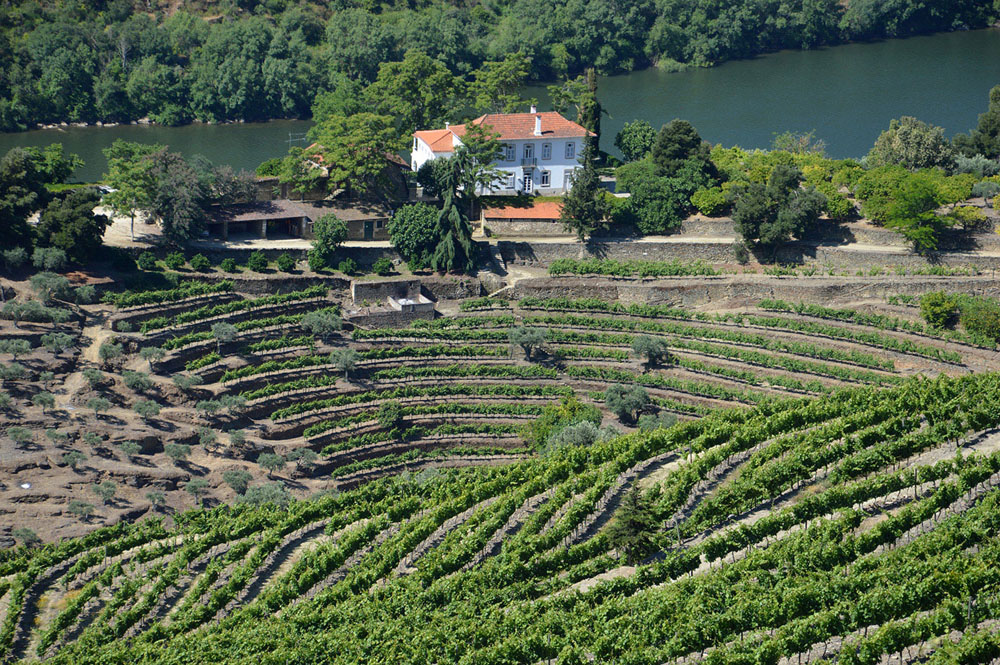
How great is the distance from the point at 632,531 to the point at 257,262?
33.1 meters

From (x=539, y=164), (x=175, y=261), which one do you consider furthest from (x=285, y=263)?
(x=539, y=164)

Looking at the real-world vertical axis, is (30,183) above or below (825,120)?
below

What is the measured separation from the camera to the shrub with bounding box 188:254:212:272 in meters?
66.1

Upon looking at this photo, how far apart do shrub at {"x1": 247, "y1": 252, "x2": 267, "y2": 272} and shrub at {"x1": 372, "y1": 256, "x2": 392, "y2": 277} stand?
5.91 m

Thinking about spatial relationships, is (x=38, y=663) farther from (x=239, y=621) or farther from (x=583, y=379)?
(x=583, y=379)

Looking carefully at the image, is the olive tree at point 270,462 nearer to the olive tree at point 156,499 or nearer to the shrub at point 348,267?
the olive tree at point 156,499

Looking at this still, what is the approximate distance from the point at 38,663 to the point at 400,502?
13643 mm

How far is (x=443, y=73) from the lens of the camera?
3187 inches

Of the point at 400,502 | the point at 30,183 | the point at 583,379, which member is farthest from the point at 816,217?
the point at 30,183

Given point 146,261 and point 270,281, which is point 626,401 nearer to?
point 270,281

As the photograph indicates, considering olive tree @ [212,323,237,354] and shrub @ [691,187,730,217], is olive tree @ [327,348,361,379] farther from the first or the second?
shrub @ [691,187,730,217]

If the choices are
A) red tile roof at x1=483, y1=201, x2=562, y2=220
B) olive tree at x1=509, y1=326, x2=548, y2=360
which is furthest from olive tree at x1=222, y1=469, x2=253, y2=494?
red tile roof at x1=483, y1=201, x2=562, y2=220

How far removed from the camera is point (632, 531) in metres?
40.6

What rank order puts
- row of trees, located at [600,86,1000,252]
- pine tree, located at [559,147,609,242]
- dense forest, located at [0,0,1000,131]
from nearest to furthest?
row of trees, located at [600,86,1000,252]
pine tree, located at [559,147,609,242]
dense forest, located at [0,0,1000,131]
